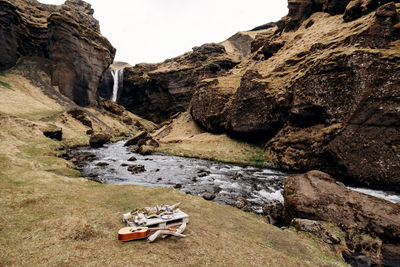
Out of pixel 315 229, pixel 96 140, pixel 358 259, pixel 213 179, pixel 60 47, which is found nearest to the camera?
pixel 358 259

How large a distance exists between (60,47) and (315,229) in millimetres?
91906

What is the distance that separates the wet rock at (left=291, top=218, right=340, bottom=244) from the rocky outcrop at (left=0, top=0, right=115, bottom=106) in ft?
271

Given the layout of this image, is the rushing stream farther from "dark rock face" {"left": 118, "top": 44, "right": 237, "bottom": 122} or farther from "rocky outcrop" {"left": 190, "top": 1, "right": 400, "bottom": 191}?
"dark rock face" {"left": 118, "top": 44, "right": 237, "bottom": 122}

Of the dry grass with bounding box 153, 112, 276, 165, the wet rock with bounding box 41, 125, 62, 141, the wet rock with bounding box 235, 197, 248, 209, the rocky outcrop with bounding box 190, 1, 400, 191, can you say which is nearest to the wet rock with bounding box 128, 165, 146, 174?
the dry grass with bounding box 153, 112, 276, 165

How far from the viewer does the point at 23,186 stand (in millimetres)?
11977

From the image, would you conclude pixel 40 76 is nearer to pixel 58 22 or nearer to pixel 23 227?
pixel 58 22

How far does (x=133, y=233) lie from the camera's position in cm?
755

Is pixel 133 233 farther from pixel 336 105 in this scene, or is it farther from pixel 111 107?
pixel 111 107

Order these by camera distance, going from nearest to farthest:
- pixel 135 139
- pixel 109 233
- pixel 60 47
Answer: pixel 109 233 < pixel 135 139 < pixel 60 47

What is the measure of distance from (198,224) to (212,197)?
294 inches

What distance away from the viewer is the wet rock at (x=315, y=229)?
10.0 m

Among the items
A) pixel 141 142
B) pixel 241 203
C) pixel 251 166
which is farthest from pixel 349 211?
pixel 141 142

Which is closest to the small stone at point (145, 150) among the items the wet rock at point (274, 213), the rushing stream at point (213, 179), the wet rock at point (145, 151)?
the wet rock at point (145, 151)

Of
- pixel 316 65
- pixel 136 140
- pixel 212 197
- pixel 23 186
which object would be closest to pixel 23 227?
pixel 23 186
